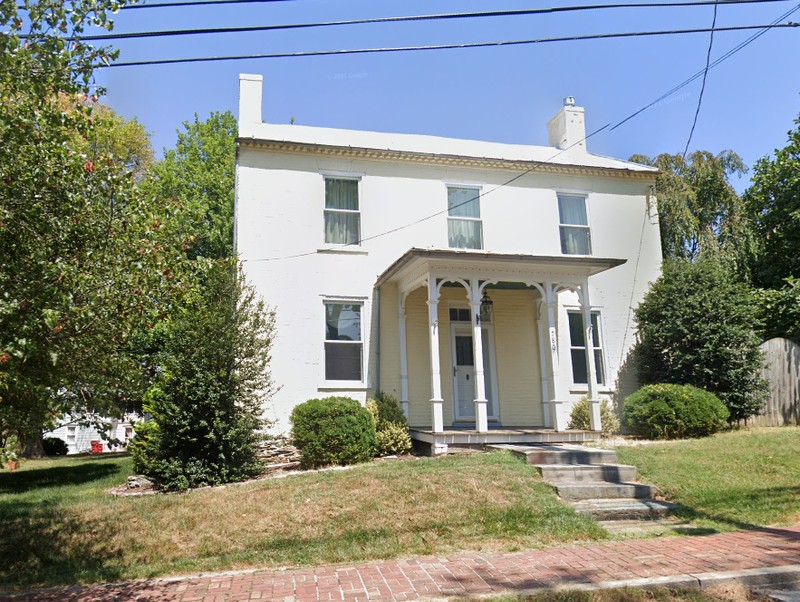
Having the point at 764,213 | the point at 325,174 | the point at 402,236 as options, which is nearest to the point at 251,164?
the point at 325,174

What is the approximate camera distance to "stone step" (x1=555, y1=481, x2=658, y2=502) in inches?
350

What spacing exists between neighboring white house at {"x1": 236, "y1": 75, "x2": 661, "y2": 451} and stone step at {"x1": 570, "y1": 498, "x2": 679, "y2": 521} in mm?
3889

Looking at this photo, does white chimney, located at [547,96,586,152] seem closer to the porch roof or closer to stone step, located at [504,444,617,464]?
the porch roof

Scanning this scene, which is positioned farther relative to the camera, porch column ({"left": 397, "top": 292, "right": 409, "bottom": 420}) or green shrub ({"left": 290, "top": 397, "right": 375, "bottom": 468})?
porch column ({"left": 397, "top": 292, "right": 409, "bottom": 420})

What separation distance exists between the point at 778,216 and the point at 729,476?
1343 centimetres

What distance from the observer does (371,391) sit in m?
14.2

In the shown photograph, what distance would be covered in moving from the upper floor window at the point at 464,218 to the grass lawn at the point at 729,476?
630 cm

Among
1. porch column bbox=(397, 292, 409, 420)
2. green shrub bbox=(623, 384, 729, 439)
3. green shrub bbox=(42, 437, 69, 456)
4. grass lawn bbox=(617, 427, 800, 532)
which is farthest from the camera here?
green shrub bbox=(42, 437, 69, 456)

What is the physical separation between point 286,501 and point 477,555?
2.97m

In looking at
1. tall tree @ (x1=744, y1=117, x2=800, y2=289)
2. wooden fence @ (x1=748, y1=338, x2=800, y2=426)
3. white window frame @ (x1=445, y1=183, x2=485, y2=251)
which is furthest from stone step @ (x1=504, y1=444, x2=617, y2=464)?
tall tree @ (x1=744, y1=117, x2=800, y2=289)

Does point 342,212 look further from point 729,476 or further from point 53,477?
point 729,476

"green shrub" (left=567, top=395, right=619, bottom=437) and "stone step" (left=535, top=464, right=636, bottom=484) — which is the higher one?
"green shrub" (left=567, top=395, right=619, bottom=437)

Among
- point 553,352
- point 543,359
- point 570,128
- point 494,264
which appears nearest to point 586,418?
point 543,359

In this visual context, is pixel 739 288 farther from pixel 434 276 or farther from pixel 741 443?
pixel 434 276
